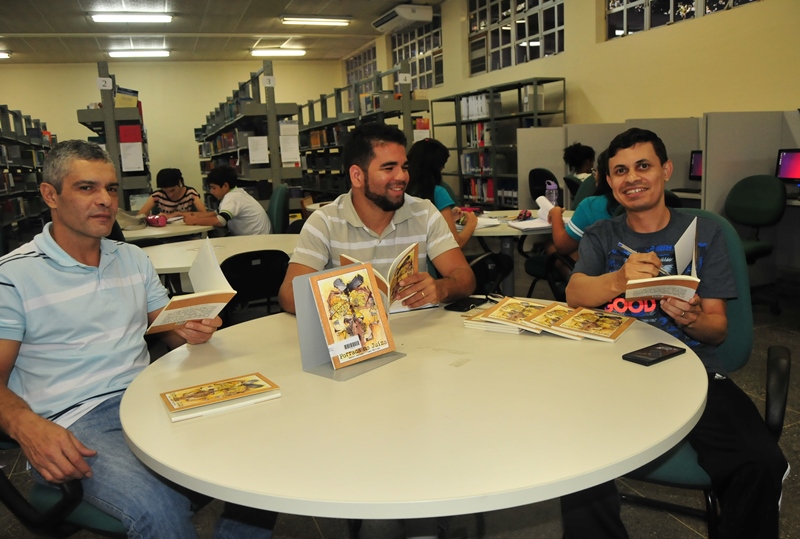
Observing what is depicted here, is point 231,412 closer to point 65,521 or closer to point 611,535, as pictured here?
point 65,521

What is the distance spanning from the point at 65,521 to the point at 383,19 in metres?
9.64

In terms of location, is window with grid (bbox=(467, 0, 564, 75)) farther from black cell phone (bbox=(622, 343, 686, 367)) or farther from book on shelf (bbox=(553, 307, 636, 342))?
black cell phone (bbox=(622, 343, 686, 367))

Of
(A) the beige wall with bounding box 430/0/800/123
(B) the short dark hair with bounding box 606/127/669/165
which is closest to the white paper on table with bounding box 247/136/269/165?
(A) the beige wall with bounding box 430/0/800/123

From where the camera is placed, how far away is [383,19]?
971cm

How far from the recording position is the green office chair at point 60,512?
1.19 meters

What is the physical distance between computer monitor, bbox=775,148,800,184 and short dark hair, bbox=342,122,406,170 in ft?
12.9

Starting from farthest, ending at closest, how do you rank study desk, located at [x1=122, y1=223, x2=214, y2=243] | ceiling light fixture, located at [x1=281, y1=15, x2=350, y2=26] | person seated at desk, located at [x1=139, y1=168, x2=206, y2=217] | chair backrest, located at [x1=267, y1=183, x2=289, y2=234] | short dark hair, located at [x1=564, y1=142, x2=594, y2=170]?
ceiling light fixture, located at [x1=281, y1=15, x2=350, y2=26] → short dark hair, located at [x1=564, y1=142, x2=594, y2=170] → person seated at desk, located at [x1=139, y1=168, x2=206, y2=217] → chair backrest, located at [x1=267, y1=183, x2=289, y2=234] → study desk, located at [x1=122, y1=223, x2=214, y2=243]

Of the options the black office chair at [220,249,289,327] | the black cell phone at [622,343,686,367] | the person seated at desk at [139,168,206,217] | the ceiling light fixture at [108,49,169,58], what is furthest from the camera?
the ceiling light fixture at [108,49,169,58]

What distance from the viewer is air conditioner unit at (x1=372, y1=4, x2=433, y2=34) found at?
939 centimetres

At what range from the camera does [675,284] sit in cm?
136

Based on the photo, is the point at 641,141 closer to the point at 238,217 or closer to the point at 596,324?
the point at 596,324

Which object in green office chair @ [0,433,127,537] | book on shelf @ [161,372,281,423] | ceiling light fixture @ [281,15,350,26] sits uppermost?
ceiling light fixture @ [281,15,350,26]

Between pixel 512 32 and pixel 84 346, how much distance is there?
314 inches

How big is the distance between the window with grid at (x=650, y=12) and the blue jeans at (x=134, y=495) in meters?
5.83
